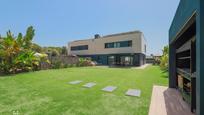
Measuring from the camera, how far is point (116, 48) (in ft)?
94.9

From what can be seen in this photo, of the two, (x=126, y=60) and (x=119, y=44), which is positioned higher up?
(x=119, y=44)

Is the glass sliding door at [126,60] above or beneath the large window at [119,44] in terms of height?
beneath

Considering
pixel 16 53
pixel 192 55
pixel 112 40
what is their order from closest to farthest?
Answer: 1. pixel 192 55
2. pixel 16 53
3. pixel 112 40

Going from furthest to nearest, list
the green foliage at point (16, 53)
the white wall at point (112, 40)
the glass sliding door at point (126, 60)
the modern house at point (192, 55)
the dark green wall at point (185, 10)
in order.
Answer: the glass sliding door at point (126, 60) → the white wall at point (112, 40) → the green foliage at point (16, 53) → the dark green wall at point (185, 10) → the modern house at point (192, 55)

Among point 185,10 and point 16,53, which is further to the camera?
point 16,53

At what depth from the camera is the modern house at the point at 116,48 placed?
26391 millimetres

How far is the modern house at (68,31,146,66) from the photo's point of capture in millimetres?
26391

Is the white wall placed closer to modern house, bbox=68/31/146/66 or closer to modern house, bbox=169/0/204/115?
modern house, bbox=68/31/146/66

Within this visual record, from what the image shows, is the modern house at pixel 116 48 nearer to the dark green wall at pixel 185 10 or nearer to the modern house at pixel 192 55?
the modern house at pixel 192 55

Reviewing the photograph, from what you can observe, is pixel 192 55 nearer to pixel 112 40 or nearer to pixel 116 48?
pixel 116 48

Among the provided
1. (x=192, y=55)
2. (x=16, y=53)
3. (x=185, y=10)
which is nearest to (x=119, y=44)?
(x=16, y=53)

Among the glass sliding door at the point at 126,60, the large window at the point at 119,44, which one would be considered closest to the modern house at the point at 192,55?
the large window at the point at 119,44

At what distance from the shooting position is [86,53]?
34.8 metres

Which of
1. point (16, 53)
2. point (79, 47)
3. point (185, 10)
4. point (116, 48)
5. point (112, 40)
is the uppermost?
point (112, 40)
